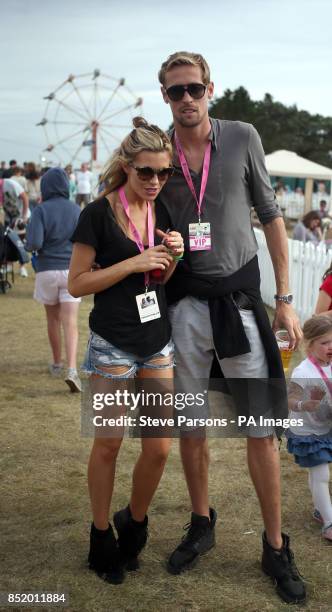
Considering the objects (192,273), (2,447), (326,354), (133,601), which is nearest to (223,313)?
(192,273)

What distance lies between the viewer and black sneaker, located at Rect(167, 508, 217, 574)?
3170 millimetres

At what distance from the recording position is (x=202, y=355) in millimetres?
3076

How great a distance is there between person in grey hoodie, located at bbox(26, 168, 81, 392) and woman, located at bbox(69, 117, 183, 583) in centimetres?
309

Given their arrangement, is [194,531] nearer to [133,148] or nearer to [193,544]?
[193,544]

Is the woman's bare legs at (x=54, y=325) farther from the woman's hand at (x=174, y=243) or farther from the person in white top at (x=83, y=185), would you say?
the person in white top at (x=83, y=185)

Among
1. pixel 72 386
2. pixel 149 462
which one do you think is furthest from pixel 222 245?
pixel 72 386

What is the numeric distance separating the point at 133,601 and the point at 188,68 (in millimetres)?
2156

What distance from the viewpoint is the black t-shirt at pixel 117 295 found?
2.85 meters

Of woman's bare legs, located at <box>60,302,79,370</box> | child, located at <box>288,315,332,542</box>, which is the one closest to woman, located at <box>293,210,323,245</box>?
woman's bare legs, located at <box>60,302,79,370</box>

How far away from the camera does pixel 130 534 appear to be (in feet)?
10.4

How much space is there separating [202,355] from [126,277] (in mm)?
484

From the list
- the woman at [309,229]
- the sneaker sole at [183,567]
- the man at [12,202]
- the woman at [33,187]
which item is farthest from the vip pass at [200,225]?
the woman at [33,187]

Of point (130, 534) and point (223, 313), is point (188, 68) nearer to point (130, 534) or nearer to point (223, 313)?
point (223, 313)

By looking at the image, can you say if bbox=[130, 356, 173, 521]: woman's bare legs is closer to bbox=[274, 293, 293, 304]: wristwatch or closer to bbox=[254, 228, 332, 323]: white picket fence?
bbox=[274, 293, 293, 304]: wristwatch
